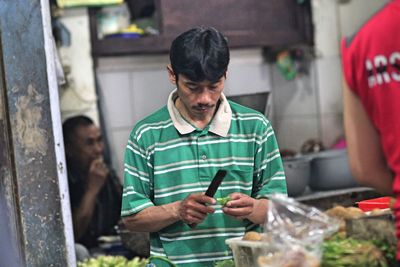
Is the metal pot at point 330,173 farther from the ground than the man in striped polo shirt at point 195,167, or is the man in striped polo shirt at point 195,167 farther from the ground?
the man in striped polo shirt at point 195,167

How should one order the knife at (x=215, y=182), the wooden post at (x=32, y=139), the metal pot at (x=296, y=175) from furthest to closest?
the metal pot at (x=296, y=175) → the wooden post at (x=32, y=139) → the knife at (x=215, y=182)

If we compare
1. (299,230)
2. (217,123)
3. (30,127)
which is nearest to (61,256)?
(30,127)

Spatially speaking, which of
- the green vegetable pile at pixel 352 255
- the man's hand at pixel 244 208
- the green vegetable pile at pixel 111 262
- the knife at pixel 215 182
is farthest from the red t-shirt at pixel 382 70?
the green vegetable pile at pixel 111 262

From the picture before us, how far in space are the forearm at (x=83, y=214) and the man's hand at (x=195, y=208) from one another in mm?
2814

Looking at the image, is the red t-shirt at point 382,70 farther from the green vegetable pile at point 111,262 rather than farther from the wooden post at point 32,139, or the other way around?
the green vegetable pile at point 111,262

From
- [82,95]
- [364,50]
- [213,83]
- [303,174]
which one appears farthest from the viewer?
[82,95]

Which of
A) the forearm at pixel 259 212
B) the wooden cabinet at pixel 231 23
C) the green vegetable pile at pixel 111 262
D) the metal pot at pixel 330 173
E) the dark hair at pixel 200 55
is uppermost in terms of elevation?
the wooden cabinet at pixel 231 23

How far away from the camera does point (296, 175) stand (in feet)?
16.8

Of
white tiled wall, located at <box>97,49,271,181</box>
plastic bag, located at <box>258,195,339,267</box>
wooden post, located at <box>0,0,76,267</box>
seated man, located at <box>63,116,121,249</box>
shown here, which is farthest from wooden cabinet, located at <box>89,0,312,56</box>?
plastic bag, located at <box>258,195,339,267</box>

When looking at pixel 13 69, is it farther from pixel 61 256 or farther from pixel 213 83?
pixel 213 83

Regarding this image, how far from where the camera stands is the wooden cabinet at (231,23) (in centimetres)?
552

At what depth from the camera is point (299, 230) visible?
2279mm

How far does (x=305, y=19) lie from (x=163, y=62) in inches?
48.4

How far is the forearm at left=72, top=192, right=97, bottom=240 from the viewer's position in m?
5.52
